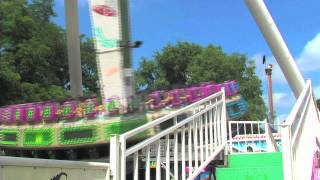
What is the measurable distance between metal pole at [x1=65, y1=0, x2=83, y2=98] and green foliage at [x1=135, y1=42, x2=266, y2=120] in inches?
950

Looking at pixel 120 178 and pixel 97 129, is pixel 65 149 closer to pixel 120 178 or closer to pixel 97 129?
pixel 97 129

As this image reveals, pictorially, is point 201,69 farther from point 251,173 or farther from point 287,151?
point 287,151

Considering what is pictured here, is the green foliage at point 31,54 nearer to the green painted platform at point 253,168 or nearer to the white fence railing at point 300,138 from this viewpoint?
the green painted platform at point 253,168

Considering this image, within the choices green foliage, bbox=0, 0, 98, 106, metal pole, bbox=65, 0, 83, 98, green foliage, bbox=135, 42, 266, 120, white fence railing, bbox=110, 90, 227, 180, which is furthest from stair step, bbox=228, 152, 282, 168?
green foliage, bbox=135, 42, 266, 120

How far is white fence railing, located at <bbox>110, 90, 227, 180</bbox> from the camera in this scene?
5.46m

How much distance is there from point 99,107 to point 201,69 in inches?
1124

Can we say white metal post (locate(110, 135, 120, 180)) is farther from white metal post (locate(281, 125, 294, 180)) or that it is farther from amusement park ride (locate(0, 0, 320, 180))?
white metal post (locate(281, 125, 294, 180))

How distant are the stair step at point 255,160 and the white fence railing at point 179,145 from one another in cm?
26

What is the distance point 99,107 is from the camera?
38.3 ft

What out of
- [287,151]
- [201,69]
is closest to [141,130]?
[287,151]

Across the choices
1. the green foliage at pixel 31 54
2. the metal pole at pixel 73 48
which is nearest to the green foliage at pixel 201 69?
the green foliage at pixel 31 54

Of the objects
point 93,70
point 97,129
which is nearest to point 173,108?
point 97,129

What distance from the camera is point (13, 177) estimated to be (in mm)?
3760

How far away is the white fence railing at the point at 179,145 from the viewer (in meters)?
5.46
